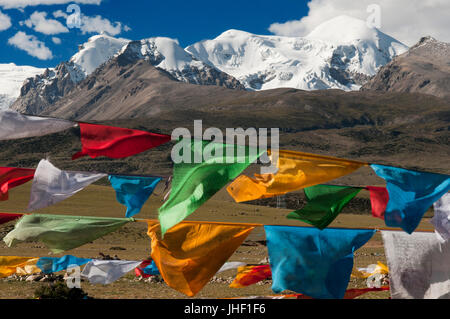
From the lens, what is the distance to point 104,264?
1043cm

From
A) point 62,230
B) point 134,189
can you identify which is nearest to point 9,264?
point 62,230

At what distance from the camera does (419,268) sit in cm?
762

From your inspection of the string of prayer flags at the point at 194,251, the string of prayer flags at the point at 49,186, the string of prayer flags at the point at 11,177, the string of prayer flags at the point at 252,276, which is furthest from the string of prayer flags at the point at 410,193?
the string of prayer flags at the point at 11,177

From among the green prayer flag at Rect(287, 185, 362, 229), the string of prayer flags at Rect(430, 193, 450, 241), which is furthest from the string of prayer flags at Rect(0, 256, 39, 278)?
the string of prayer flags at Rect(430, 193, 450, 241)

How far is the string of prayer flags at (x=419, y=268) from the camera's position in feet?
24.8

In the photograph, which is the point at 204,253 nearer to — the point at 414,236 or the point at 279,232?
the point at 279,232

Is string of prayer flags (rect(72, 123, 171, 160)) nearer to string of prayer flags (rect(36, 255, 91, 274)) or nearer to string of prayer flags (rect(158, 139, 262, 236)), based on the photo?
string of prayer flags (rect(158, 139, 262, 236))

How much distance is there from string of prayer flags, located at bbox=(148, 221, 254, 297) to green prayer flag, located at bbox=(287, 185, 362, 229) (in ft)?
3.19

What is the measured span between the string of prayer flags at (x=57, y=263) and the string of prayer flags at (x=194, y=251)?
14.5 ft
